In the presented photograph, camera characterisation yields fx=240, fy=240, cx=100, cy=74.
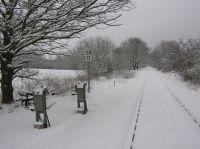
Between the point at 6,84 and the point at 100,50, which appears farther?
the point at 100,50

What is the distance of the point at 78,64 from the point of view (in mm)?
38438

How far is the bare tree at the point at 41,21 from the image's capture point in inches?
375

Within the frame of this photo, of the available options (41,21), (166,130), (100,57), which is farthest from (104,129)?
(100,57)

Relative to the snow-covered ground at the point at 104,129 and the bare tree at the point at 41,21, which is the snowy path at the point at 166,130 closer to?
the snow-covered ground at the point at 104,129

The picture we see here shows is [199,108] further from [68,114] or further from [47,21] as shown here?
[47,21]

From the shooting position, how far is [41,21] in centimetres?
1077

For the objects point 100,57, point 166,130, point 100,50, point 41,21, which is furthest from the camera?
point 100,50

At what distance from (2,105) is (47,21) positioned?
455 cm

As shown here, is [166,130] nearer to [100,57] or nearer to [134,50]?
[100,57]

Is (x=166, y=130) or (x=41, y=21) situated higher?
(x=41, y=21)

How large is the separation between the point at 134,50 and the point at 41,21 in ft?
236

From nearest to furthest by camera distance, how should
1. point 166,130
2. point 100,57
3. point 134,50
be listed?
point 166,130 < point 100,57 < point 134,50

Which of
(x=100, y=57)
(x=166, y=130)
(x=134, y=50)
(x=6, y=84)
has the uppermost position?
(x=134, y=50)

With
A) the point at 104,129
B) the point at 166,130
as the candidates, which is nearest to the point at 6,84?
the point at 104,129
